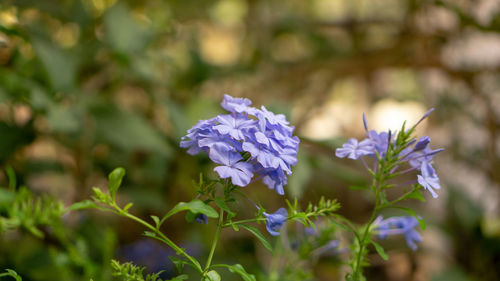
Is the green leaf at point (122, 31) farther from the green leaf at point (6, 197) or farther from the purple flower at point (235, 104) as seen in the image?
the purple flower at point (235, 104)

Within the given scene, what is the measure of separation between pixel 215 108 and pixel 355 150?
0.66 meters

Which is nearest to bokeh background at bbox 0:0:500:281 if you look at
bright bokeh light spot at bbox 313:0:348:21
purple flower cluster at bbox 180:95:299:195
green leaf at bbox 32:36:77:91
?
green leaf at bbox 32:36:77:91

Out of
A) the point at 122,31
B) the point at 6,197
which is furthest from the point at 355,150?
the point at 122,31

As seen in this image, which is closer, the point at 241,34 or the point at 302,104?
the point at 302,104

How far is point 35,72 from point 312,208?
76cm

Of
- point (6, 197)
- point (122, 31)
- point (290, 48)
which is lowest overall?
point (6, 197)

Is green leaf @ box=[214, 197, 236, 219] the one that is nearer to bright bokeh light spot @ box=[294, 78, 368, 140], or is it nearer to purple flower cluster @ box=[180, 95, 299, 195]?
purple flower cluster @ box=[180, 95, 299, 195]

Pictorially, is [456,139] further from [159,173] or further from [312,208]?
[312,208]

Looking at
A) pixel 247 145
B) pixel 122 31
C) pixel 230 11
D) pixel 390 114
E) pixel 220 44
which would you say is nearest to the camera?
pixel 247 145

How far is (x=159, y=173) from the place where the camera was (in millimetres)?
1079

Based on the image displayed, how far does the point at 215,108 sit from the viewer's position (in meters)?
1.07

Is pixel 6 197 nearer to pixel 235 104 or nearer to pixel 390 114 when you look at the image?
pixel 235 104

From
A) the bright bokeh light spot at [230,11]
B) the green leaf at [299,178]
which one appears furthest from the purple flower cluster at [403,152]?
the bright bokeh light spot at [230,11]

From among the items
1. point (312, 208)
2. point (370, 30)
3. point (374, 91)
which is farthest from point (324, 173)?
point (312, 208)
